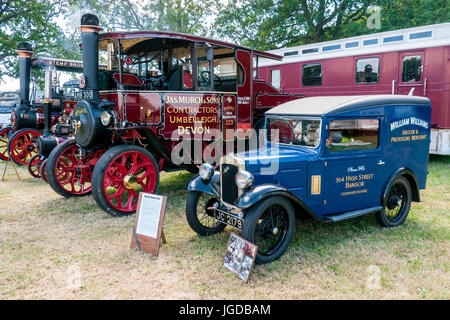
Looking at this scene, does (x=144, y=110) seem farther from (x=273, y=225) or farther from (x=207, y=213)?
(x=273, y=225)

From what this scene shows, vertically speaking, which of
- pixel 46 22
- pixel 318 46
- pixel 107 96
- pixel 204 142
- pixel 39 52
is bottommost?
pixel 204 142

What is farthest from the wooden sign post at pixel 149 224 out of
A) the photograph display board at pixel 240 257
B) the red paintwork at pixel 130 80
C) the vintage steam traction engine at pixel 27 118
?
the vintage steam traction engine at pixel 27 118

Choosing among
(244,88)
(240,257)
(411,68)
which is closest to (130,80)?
(244,88)

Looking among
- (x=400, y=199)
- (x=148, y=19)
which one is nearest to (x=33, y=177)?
(x=400, y=199)

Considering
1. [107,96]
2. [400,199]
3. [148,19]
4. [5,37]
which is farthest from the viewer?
[148,19]

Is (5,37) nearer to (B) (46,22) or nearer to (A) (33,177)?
(B) (46,22)

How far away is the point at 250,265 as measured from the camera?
10.8ft

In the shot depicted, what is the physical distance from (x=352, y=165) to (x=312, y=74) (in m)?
7.22

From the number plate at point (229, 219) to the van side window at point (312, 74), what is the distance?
7.83 metres

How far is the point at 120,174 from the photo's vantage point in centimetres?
534

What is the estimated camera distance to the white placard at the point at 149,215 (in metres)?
3.92

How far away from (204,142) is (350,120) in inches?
112

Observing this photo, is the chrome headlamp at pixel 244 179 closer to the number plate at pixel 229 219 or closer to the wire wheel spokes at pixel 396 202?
the number plate at pixel 229 219

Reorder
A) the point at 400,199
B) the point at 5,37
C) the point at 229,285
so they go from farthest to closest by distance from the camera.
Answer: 1. the point at 5,37
2. the point at 400,199
3. the point at 229,285
